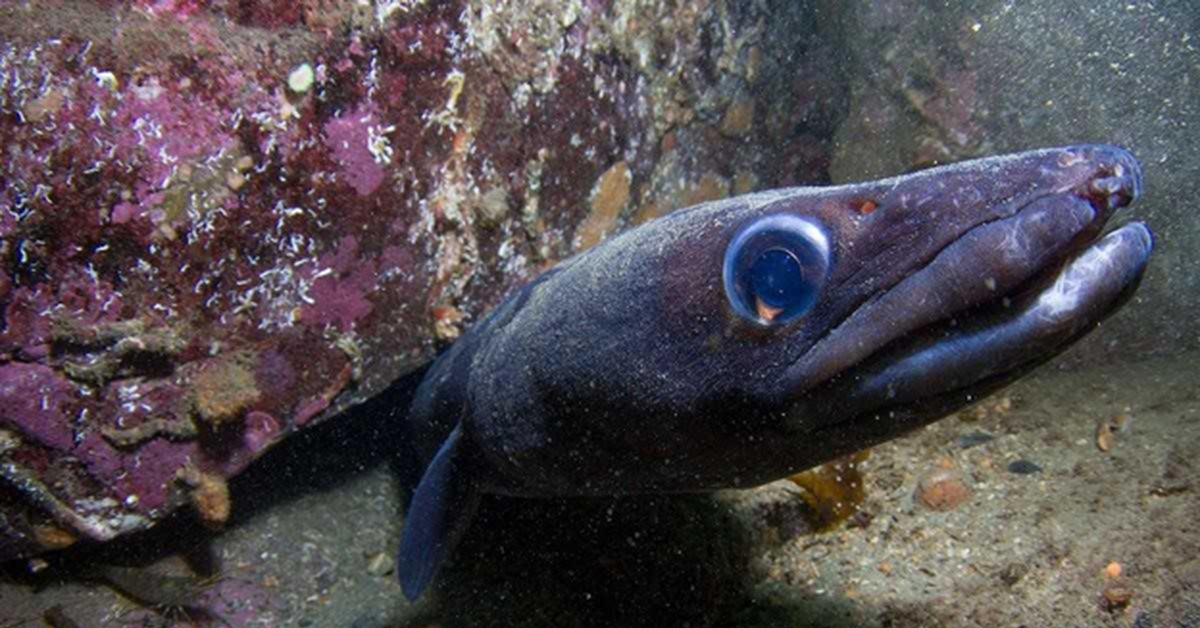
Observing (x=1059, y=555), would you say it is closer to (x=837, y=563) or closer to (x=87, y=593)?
(x=837, y=563)

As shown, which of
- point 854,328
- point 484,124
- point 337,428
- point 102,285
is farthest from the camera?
point 337,428

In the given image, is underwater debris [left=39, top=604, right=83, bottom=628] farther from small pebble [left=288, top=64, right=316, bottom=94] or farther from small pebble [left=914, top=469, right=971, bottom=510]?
small pebble [left=914, top=469, right=971, bottom=510]

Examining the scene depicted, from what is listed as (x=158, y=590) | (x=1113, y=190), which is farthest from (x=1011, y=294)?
(x=158, y=590)

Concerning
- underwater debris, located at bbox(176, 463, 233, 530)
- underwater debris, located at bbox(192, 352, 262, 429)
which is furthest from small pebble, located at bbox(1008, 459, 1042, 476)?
underwater debris, located at bbox(176, 463, 233, 530)

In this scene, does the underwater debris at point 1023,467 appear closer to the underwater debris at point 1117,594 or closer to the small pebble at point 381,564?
the underwater debris at point 1117,594


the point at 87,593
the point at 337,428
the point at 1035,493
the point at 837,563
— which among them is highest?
the point at 1035,493

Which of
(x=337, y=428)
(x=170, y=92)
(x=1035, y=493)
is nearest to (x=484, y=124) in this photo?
(x=170, y=92)

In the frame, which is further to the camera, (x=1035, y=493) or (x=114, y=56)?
(x=1035, y=493)
